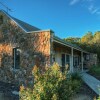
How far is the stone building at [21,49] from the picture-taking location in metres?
16.0

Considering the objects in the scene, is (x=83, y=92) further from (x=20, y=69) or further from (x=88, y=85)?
(x=20, y=69)

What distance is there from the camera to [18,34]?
17703 mm

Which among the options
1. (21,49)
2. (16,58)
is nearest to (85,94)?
(21,49)

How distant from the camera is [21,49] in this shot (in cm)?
1744

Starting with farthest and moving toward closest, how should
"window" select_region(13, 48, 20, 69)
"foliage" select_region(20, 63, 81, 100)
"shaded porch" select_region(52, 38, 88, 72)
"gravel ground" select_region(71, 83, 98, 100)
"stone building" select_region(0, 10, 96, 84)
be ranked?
"shaded porch" select_region(52, 38, 88, 72) → "window" select_region(13, 48, 20, 69) → "stone building" select_region(0, 10, 96, 84) → "gravel ground" select_region(71, 83, 98, 100) → "foliage" select_region(20, 63, 81, 100)

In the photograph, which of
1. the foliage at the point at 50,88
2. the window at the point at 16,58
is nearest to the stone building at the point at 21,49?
the window at the point at 16,58

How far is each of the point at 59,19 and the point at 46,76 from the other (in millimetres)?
21840

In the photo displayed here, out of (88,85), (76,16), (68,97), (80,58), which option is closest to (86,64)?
(80,58)

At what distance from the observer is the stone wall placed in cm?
1608

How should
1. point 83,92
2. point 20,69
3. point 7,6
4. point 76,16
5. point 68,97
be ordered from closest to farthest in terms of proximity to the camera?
point 68,97 < point 83,92 < point 20,69 < point 7,6 < point 76,16

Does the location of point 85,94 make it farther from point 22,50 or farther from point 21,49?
point 21,49

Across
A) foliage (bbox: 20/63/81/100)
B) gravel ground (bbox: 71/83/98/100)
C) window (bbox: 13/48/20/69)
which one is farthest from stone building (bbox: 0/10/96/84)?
foliage (bbox: 20/63/81/100)

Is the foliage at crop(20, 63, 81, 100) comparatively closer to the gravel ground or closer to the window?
Result: the gravel ground

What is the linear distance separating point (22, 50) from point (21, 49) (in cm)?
15
